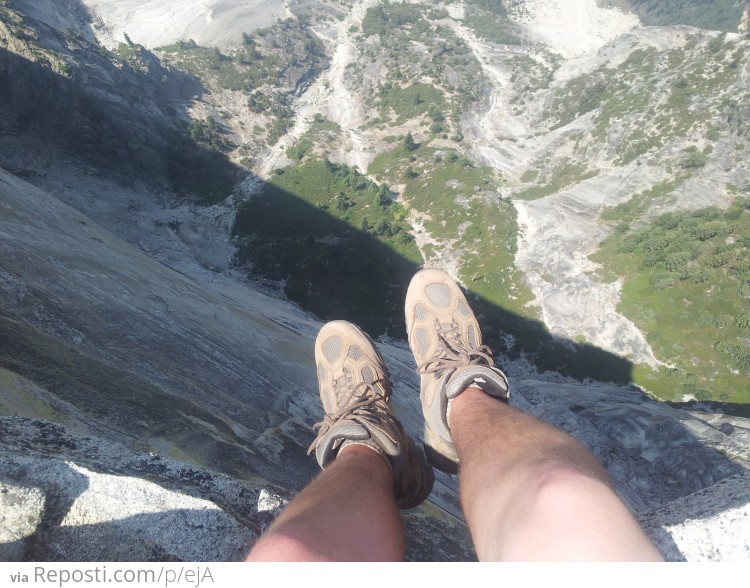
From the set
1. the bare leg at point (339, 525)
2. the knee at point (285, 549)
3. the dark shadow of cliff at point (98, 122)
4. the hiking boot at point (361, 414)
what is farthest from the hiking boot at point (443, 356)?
the dark shadow of cliff at point (98, 122)

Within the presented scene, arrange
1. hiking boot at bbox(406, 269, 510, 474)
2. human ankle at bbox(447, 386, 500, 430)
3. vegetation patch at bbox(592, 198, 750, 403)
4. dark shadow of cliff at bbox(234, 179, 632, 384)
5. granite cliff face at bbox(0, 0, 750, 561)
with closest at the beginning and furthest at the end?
granite cliff face at bbox(0, 0, 750, 561)
human ankle at bbox(447, 386, 500, 430)
hiking boot at bbox(406, 269, 510, 474)
vegetation patch at bbox(592, 198, 750, 403)
dark shadow of cliff at bbox(234, 179, 632, 384)

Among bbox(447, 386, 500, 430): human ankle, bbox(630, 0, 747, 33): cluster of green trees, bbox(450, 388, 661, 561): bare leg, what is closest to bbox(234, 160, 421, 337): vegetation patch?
bbox(447, 386, 500, 430): human ankle

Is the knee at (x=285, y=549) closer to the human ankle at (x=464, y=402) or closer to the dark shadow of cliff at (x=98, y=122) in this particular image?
the human ankle at (x=464, y=402)

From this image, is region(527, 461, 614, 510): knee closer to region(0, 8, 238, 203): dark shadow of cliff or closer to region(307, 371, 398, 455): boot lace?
region(307, 371, 398, 455): boot lace

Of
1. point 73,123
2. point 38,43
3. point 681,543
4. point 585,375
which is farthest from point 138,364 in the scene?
point 38,43

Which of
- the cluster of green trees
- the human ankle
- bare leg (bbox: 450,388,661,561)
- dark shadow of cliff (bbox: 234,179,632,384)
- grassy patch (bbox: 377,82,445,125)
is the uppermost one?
the cluster of green trees

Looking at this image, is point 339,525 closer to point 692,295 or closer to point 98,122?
point 692,295
